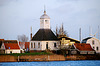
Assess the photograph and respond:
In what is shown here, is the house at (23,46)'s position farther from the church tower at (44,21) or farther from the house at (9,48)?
the church tower at (44,21)

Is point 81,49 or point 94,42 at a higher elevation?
point 94,42

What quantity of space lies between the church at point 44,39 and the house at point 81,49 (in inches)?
151

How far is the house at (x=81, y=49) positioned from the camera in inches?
3580

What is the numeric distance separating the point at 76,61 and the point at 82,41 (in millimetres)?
12907

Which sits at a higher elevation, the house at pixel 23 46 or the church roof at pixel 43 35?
the church roof at pixel 43 35

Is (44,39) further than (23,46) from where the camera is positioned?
No

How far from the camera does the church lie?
9256 centimetres

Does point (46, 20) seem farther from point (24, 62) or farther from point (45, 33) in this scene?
point (24, 62)

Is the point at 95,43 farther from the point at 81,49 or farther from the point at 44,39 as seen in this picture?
the point at 44,39

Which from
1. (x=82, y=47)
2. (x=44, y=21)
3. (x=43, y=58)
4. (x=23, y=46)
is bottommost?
(x=43, y=58)

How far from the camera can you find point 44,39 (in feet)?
304

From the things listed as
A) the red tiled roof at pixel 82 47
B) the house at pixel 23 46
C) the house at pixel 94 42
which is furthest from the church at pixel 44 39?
the house at pixel 94 42

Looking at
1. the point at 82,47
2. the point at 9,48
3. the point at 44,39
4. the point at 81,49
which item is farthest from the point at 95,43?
the point at 9,48

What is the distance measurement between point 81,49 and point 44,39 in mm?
8065
